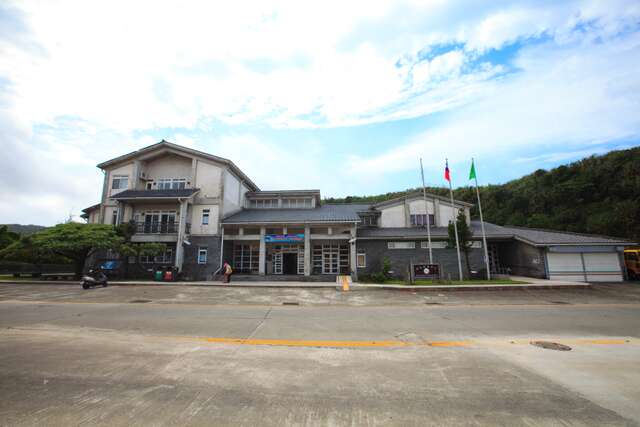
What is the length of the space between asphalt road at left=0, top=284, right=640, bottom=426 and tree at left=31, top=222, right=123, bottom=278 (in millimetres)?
12382

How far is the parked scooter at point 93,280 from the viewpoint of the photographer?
17.4 metres

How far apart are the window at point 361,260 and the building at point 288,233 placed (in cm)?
9

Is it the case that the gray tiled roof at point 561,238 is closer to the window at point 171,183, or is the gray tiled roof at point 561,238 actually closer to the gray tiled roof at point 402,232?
the gray tiled roof at point 402,232

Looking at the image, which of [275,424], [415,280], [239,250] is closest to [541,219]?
[415,280]

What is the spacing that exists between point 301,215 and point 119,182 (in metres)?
18.3

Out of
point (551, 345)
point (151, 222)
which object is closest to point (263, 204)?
point (151, 222)

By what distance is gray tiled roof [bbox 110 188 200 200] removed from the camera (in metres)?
23.9

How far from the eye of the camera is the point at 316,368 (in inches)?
193

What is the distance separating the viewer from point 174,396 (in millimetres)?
3824

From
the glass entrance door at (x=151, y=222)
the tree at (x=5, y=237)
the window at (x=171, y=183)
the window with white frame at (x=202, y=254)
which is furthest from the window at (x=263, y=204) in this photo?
the tree at (x=5, y=237)

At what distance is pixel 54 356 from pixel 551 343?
10.8 m

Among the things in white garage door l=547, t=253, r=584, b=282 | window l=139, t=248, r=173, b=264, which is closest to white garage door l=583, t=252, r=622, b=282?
white garage door l=547, t=253, r=584, b=282

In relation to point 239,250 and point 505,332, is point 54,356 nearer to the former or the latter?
point 505,332

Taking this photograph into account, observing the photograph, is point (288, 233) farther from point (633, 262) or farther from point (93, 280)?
point (633, 262)
